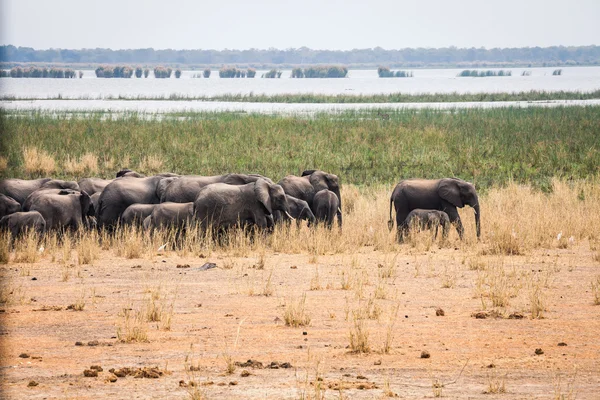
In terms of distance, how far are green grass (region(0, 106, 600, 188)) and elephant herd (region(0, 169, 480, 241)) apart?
345 inches

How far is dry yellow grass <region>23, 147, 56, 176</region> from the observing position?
30.1 metres

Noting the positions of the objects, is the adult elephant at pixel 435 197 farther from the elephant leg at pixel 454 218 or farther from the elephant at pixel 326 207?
the elephant at pixel 326 207

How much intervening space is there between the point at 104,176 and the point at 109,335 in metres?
19.8

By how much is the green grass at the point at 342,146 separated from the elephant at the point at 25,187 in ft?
28.1

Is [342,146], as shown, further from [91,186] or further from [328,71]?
[328,71]

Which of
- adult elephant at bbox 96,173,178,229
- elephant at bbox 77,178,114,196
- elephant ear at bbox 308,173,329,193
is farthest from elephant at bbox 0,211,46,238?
elephant ear at bbox 308,173,329,193

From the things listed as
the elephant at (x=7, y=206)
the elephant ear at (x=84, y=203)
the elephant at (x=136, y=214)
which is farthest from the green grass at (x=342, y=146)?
the elephant at (x=136, y=214)

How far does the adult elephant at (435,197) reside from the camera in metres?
19.4

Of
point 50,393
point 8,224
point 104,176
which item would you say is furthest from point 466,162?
point 50,393

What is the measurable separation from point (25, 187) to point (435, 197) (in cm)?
847

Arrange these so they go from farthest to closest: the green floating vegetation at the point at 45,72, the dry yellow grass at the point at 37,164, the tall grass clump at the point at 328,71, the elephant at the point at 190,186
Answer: the tall grass clump at the point at 328,71
the green floating vegetation at the point at 45,72
the dry yellow grass at the point at 37,164
the elephant at the point at 190,186

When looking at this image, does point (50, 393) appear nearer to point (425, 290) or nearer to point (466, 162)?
point (425, 290)

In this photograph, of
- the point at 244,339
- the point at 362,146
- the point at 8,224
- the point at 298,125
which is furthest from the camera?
the point at 298,125

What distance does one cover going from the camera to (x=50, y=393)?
8.43 metres
